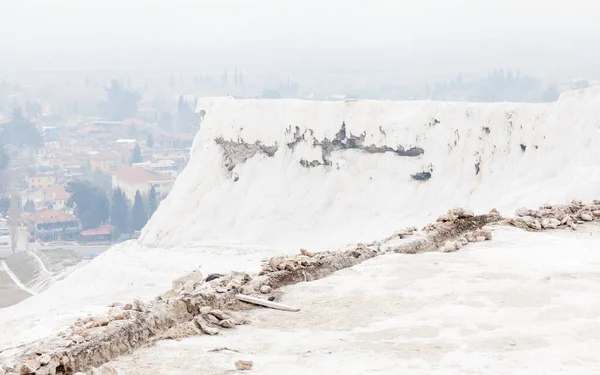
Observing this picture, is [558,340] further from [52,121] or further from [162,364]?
[52,121]

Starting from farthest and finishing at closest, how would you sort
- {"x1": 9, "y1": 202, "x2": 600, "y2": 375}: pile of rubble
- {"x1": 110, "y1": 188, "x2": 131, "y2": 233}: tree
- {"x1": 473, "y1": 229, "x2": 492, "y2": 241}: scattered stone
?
1. {"x1": 110, "y1": 188, "x2": 131, "y2": 233}: tree
2. {"x1": 473, "y1": 229, "x2": 492, "y2": 241}: scattered stone
3. {"x1": 9, "y1": 202, "x2": 600, "y2": 375}: pile of rubble

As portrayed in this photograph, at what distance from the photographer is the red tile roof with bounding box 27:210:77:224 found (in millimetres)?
63219

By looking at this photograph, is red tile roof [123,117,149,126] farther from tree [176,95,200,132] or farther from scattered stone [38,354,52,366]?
scattered stone [38,354,52,366]

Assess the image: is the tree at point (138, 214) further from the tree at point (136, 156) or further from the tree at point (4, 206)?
the tree at point (136, 156)

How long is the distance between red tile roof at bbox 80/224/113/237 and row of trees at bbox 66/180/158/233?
0.73m

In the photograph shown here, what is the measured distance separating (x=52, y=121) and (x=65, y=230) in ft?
221

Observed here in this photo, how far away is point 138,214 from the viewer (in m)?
65.4

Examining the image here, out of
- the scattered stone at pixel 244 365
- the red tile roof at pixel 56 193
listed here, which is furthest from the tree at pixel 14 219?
the scattered stone at pixel 244 365

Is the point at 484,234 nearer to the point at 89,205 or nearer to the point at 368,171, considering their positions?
the point at 368,171

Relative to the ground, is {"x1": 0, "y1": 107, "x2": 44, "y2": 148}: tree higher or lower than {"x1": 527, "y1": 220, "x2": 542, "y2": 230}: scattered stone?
lower

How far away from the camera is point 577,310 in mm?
6184

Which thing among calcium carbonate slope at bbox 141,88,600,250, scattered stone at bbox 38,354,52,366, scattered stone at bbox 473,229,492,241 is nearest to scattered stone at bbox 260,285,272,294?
scattered stone at bbox 38,354,52,366

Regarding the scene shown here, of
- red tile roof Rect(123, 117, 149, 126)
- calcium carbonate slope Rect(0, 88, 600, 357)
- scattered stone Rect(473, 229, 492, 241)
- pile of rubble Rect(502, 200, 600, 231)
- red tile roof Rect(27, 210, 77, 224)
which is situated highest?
scattered stone Rect(473, 229, 492, 241)

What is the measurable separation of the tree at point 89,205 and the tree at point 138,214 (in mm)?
2979
